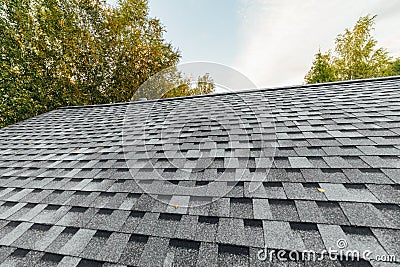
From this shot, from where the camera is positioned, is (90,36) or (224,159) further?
(90,36)

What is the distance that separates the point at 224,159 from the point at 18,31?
12350mm

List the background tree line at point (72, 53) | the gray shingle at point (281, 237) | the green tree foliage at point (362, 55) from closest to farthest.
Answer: the gray shingle at point (281, 237) → the background tree line at point (72, 53) → the green tree foliage at point (362, 55)

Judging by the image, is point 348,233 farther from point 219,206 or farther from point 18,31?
point 18,31

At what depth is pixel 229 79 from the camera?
2.26m

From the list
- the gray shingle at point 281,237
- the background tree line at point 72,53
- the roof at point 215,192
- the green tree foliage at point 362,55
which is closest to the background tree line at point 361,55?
the green tree foliage at point 362,55

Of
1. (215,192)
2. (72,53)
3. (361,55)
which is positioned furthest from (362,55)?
(72,53)

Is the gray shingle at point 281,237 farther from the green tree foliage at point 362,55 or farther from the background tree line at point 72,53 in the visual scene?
the green tree foliage at point 362,55

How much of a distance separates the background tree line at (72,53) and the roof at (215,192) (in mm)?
5163

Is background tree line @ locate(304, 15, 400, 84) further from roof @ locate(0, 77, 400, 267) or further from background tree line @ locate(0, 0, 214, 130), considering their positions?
roof @ locate(0, 77, 400, 267)

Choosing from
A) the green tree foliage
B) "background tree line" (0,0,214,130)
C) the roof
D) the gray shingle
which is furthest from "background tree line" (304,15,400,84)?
the gray shingle

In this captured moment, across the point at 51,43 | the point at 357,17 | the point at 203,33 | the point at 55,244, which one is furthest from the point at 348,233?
the point at 357,17

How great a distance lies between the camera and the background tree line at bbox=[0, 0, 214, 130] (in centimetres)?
819

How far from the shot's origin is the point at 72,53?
9766 mm

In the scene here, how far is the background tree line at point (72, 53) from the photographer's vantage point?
8.19 m
